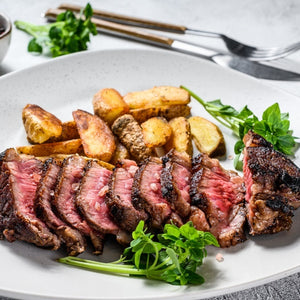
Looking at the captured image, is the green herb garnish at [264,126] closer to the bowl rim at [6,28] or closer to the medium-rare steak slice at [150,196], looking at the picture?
the medium-rare steak slice at [150,196]

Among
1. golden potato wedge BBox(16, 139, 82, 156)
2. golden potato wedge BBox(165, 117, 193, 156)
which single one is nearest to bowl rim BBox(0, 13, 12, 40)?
golden potato wedge BBox(16, 139, 82, 156)

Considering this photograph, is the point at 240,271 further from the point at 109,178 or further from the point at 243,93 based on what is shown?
the point at 243,93

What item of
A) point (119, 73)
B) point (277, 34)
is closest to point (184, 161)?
point (119, 73)

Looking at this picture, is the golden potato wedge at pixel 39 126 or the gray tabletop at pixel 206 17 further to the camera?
the gray tabletop at pixel 206 17

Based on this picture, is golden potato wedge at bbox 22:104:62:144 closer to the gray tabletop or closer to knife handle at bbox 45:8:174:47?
the gray tabletop

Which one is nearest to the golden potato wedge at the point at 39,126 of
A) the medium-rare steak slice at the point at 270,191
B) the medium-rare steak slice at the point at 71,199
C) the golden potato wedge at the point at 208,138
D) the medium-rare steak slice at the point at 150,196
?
the medium-rare steak slice at the point at 71,199
